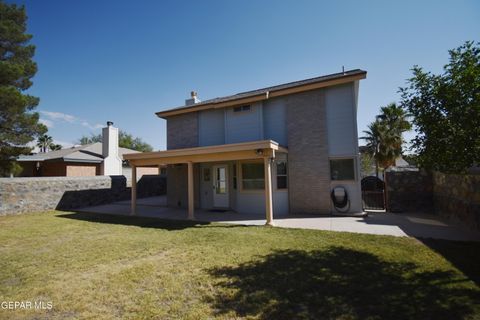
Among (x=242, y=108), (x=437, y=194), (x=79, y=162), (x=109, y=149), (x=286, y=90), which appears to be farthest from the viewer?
(x=109, y=149)

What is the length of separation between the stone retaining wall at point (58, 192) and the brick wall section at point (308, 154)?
40.7 feet

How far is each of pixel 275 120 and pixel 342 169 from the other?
12.2ft

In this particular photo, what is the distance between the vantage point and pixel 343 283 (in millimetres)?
3775

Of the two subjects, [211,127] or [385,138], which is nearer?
[211,127]

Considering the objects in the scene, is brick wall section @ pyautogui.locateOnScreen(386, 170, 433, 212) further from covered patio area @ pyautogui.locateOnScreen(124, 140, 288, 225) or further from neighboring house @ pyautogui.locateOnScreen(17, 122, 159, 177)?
neighboring house @ pyautogui.locateOnScreen(17, 122, 159, 177)

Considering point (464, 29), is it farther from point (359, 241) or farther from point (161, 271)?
point (161, 271)

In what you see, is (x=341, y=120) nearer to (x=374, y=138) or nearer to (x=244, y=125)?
(x=244, y=125)

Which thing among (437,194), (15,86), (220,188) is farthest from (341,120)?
(15,86)

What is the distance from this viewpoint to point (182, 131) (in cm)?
1318

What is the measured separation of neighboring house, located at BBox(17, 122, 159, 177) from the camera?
18.2 metres

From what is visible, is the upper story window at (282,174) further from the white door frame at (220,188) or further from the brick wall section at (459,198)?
the brick wall section at (459,198)

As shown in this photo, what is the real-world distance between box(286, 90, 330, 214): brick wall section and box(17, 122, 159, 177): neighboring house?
16068 millimetres

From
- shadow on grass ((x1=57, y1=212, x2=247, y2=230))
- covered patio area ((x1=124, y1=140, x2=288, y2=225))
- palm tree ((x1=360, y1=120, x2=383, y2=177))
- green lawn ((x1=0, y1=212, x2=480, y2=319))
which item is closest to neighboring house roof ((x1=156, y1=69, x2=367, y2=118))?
covered patio area ((x1=124, y1=140, x2=288, y2=225))

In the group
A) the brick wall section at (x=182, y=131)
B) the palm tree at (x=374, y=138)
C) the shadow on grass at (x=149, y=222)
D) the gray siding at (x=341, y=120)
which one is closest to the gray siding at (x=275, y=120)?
the gray siding at (x=341, y=120)
